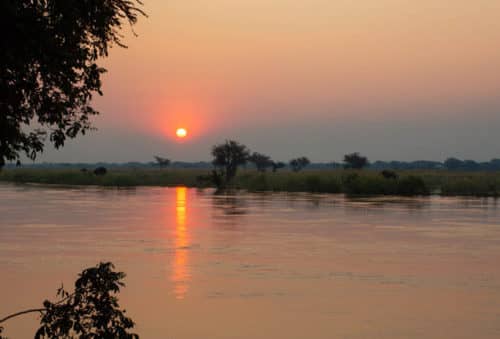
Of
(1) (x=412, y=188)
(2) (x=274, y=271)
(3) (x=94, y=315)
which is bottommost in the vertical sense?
(2) (x=274, y=271)

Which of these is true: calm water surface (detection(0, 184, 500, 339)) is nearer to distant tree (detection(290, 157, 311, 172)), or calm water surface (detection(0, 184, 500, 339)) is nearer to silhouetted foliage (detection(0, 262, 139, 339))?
silhouetted foliage (detection(0, 262, 139, 339))

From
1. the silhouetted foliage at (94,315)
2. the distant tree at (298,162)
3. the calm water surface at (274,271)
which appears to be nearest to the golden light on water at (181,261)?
the calm water surface at (274,271)

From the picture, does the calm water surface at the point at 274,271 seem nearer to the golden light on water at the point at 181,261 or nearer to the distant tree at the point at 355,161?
the golden light on water at the point at 181,261

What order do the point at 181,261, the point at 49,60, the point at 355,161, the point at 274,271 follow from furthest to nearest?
the point at 355,161, the point at 181,261, the point at 274,271, the point at 49,60

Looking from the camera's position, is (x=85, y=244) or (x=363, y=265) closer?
(x=363, y=265)

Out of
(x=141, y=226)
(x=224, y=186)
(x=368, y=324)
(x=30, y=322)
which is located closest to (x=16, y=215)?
(x=141, y=226)

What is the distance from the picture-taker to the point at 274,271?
1809cm

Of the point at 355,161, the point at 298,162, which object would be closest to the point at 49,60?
the point at 355,161

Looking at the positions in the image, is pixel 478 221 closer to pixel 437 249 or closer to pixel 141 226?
pixel 437 249

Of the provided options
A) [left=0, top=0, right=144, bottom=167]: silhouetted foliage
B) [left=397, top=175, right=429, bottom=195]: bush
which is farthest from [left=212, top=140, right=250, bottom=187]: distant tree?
[left=0, top=0, right=144, bottom=167]: silhouetted foliage

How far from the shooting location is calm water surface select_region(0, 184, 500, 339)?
12.8 m

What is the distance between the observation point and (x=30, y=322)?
12859 mm

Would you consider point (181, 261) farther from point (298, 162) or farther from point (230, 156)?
point (298, 162)

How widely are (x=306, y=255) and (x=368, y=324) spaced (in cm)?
845
